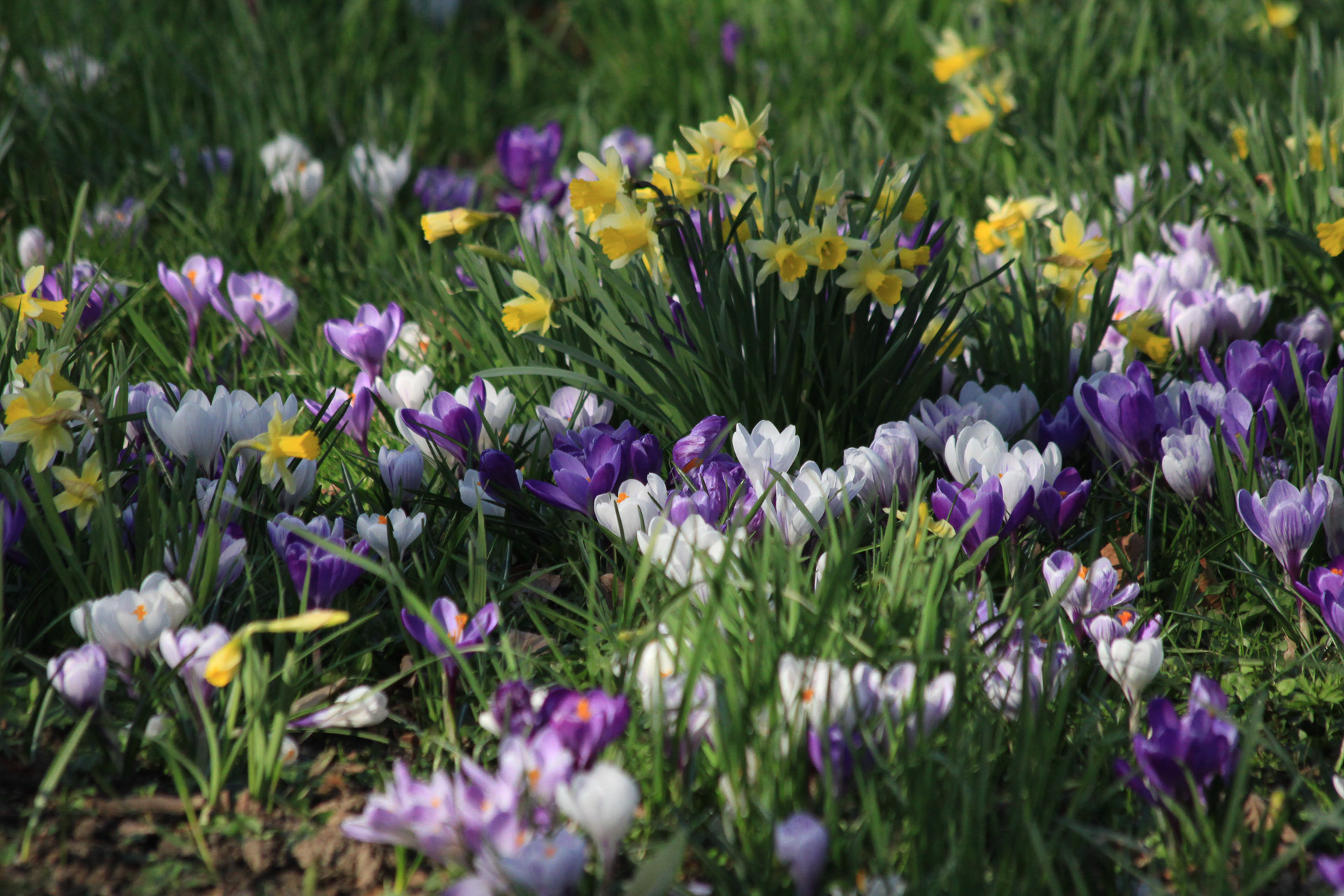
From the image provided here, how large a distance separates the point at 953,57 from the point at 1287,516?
2160mm

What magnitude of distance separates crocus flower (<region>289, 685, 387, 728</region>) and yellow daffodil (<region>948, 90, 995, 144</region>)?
89.8 inches

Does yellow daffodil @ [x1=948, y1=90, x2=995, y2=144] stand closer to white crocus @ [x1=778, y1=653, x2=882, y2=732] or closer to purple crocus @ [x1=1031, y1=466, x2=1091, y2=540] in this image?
purple crocus @ [x1=1031, y1=466, x2=1091, y2=540]

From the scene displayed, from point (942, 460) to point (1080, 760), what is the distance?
0.63m

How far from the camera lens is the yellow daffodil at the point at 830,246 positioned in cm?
174

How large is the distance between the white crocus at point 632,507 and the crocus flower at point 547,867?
630 millimetres

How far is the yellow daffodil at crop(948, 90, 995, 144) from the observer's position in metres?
3.01

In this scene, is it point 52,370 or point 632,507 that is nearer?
point 52,370

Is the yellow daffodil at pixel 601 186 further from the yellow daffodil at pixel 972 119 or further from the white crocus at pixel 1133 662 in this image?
the yellow daffodil at pixel 972 119

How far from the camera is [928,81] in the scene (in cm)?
395

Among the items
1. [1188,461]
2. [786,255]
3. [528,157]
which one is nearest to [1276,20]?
[528,157]

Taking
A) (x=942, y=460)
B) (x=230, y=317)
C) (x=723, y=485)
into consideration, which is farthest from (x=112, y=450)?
(x=942, y=460)

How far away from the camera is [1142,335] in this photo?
217 cm

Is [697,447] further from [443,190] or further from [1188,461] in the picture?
[443,190]

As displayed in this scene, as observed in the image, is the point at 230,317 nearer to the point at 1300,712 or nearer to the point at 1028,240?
the point at 1028,240
